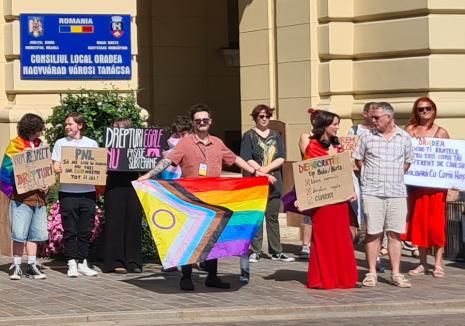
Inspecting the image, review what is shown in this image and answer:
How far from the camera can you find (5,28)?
54.9ft

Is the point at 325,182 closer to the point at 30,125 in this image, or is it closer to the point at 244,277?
the point at 244,277

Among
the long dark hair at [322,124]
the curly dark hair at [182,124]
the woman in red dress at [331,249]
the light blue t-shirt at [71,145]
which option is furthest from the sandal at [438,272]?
the light blue t-shirt at [71,145]

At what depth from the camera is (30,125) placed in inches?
499

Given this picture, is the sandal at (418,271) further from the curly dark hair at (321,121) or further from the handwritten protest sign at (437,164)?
the curly dark hair at (321,121)

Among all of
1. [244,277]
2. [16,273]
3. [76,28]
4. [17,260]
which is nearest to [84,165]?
[17,260]

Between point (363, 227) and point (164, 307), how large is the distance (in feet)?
11.5

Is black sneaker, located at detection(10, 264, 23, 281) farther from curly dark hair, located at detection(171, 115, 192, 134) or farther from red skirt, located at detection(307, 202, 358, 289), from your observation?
red skirt, located at detection(307, 202, 358, 289)

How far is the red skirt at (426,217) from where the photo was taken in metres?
12.8

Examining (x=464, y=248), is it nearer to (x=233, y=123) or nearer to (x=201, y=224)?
(x=201, y=224)

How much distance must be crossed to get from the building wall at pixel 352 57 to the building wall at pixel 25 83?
7.94 feet

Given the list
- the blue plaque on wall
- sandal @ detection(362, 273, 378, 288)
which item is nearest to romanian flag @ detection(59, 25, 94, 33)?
the blue plaque on wall

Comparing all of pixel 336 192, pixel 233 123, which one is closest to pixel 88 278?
pixel 336 192

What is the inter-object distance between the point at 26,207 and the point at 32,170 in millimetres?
440

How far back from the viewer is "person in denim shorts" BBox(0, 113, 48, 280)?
1269cm
